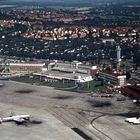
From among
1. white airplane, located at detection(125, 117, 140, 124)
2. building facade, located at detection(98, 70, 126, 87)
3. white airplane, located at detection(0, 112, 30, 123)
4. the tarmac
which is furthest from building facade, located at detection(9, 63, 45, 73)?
white airplane, located at detection(125, 117, 140, 124)

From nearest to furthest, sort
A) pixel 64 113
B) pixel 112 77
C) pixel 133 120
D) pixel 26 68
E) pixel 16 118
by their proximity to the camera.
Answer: pixel 133 120 < pixel 16 118 < pixel 64 113 < pixel 112 77 < pixel 26 68

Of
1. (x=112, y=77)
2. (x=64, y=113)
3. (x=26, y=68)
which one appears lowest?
(x=64, y=113)

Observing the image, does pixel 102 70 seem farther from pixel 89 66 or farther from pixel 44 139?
pixel 44 139

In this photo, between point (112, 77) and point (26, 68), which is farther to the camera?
point (26, 68)

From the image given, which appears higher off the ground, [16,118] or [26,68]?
[26,68]

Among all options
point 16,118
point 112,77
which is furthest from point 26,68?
point 16,118

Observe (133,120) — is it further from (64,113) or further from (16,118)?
(16,118)

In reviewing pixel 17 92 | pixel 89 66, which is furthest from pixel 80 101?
pixel 89 66

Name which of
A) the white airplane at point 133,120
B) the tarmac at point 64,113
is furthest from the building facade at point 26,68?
the white airplane at point 133,120

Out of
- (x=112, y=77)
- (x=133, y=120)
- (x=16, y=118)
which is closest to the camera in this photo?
(x=133, y=120)
